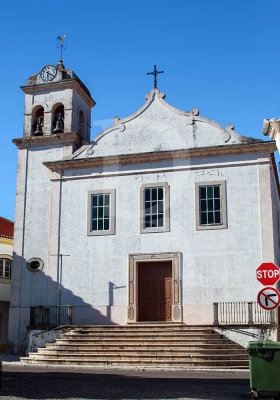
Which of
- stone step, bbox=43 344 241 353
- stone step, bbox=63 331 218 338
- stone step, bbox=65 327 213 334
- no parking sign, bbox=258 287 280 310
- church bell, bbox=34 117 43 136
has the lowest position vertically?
stone step, bbox=43 344 241 353

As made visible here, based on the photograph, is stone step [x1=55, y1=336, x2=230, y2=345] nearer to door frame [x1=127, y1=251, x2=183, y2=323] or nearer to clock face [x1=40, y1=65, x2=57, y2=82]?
door frame [x1=127, y1=251, x2=183, y2=323]

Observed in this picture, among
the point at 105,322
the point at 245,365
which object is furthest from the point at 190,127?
the point at 245,365

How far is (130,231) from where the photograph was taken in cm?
2245

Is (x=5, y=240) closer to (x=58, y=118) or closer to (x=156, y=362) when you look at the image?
(x=58, y=118)

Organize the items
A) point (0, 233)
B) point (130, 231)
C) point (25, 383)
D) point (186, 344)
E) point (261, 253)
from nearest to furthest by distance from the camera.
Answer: point (25, 383) → point (186, 344) → point (261, 253) → point (130, 231) → point (0, 233)

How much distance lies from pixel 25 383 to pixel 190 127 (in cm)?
1318

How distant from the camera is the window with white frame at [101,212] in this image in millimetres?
22781

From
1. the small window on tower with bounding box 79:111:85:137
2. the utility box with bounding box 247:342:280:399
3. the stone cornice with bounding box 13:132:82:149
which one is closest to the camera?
the utility box with bounding box 247:342:280:399

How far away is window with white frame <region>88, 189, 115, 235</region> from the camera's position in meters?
22.8

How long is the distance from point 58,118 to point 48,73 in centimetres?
217

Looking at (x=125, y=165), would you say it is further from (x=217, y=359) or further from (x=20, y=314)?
(x=217, y=359)

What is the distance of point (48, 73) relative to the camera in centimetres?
2547

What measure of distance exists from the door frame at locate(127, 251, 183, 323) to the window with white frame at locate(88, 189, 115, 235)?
5.13ft

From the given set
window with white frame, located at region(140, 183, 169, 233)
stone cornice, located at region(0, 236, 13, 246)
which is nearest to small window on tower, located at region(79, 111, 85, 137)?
window with white frame, located at region(140, 183, 169, 233)
